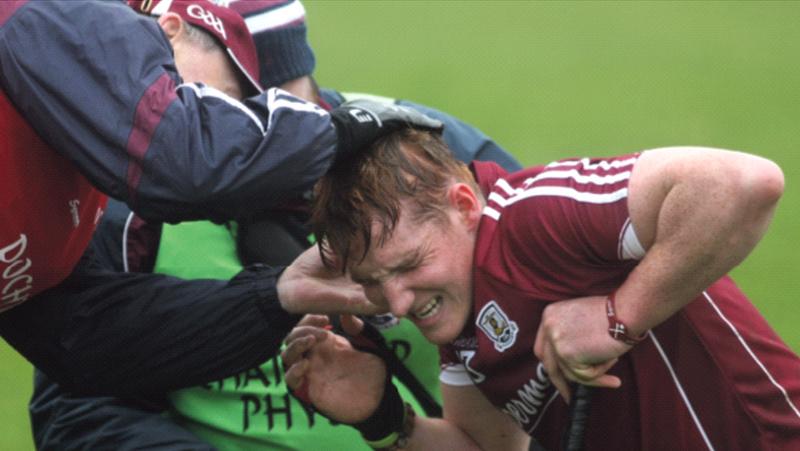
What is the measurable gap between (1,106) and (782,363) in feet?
4.96

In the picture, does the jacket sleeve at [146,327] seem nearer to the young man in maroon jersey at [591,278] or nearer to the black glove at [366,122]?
the young man in maroon jersey at [591,278]

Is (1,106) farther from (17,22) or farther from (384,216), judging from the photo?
(384,216)

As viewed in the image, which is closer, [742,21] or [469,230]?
[469,230]

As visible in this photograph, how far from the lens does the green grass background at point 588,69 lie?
780cm

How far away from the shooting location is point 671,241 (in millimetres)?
2682

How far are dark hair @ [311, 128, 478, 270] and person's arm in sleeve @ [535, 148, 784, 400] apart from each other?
34 cm

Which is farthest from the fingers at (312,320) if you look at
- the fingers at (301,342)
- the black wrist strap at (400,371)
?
the black wrist strap at (400,371)

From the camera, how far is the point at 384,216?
2.96 meters

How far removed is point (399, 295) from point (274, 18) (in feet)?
5.06

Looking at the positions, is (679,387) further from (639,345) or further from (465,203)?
(465,203)

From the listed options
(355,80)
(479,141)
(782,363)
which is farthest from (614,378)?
(355,80)

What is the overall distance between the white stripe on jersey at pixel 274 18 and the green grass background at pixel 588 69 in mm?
3072

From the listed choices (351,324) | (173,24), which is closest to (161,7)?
(173,24)

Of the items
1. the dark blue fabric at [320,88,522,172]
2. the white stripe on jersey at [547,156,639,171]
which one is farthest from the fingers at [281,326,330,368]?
the dark blue fabric at [320,88,522,172]
